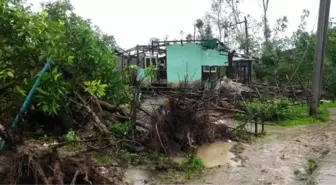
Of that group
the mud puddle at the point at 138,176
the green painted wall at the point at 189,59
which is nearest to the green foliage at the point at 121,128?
the mud puddle at the point at 138,176

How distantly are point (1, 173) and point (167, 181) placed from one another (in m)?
2.92

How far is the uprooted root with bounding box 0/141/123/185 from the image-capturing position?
446cm

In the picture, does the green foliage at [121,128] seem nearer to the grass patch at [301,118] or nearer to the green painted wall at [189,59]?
the grass patch at [301,118]

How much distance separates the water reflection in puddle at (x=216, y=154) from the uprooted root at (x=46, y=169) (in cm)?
337

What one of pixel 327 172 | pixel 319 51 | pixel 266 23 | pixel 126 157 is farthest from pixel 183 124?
pixel 266 23

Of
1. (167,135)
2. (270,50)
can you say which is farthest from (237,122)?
(270,50)

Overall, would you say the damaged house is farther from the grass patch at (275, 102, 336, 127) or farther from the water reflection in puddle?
the water reflection in puddle

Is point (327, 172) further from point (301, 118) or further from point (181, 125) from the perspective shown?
point (301, 118)

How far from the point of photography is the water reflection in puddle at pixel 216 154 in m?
8.07

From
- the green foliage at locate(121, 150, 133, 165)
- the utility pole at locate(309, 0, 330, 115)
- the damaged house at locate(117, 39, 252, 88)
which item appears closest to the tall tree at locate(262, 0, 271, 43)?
the damaged house at locate(117, 39, 252, 88)

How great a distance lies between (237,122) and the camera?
12.7m

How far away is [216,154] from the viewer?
876 cm

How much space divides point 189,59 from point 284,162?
15.3 meters

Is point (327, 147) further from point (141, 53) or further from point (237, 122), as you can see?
point (141, 53)
